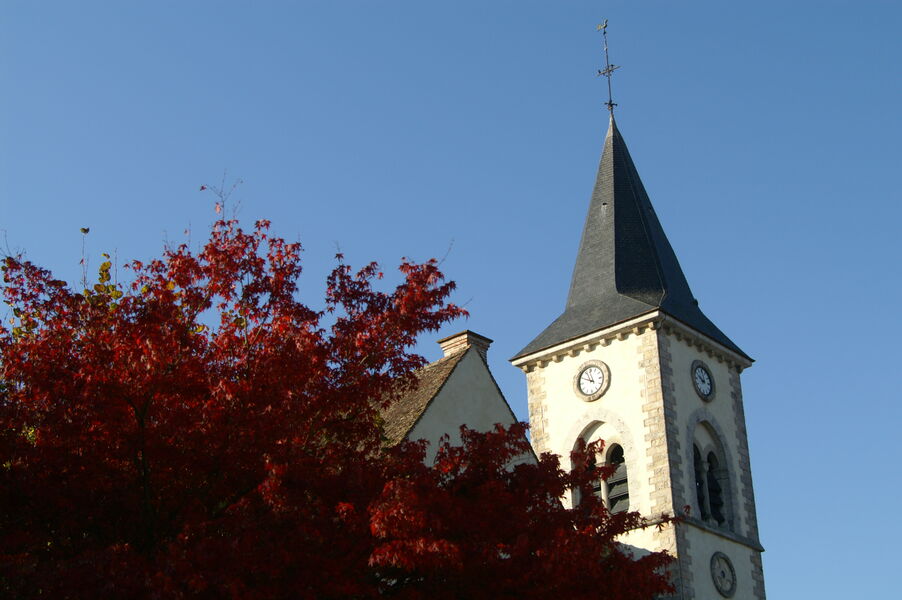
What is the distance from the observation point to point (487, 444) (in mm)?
12734

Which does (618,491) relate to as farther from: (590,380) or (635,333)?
(635,333)

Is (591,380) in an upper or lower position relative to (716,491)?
upper

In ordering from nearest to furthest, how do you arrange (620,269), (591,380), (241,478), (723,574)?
(241,478), (723,574), (591,380), (620,269)

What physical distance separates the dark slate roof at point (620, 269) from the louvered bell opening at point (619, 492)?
4.00 metres

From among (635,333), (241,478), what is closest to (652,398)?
(635,333)

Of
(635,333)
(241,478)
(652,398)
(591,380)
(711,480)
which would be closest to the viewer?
(241,478)

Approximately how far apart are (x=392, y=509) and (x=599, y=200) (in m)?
27.5

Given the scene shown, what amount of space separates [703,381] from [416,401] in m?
15.7

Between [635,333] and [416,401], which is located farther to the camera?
[635,333]

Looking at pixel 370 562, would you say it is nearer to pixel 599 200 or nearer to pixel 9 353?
pixel 9 353

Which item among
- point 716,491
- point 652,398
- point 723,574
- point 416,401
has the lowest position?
point 723,574

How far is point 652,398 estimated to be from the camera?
32625 mm

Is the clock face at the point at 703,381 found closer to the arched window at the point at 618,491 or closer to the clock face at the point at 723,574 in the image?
the arched window at the point at 618,491

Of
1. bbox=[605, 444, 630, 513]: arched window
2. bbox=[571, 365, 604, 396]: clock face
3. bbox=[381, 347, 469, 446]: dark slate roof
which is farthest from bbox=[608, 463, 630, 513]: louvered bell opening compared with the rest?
bbox=[381, 347, 469, 446]: dark slate roof
